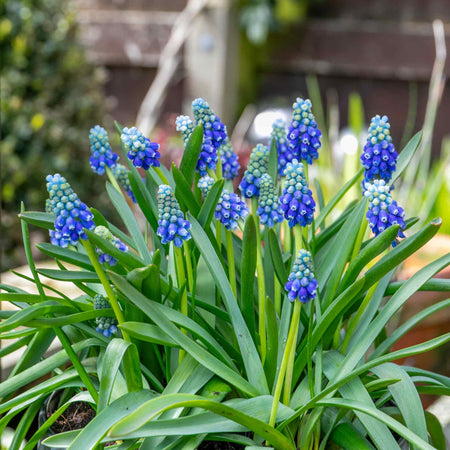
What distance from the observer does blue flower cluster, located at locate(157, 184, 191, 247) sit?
2.01 feet

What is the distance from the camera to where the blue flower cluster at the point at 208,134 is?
28.0 inches

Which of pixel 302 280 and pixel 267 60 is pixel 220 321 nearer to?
pixel 302 280

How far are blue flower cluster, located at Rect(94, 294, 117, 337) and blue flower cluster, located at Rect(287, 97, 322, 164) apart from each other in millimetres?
278

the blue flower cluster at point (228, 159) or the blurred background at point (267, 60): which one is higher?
the blurred background at point (267, 60)

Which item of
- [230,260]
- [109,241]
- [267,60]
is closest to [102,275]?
[109,241]

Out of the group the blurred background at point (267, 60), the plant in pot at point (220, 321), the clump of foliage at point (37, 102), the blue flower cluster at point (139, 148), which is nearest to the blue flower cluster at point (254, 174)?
the plant in pot at point (220, 321)

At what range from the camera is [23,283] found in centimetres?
137

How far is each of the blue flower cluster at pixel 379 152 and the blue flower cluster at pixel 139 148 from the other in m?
0.23

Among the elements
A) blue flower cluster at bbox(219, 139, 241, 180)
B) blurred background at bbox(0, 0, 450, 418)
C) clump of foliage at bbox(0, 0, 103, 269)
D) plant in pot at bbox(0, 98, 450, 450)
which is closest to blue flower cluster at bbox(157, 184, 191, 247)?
plant in pot at bbox(0, 98, 450, 450)

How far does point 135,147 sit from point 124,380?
9.9 inches

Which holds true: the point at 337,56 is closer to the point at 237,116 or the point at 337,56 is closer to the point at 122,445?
the point at 237,116

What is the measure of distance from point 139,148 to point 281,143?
0.26 meters

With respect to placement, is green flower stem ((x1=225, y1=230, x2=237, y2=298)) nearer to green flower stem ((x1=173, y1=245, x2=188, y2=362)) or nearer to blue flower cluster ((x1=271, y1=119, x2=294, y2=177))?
green flower stem ((x1=173, y1=245, x2=188, y2=362))

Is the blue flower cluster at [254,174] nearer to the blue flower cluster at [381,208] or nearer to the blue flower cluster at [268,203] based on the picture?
the blue flower cluster at [268,203]
